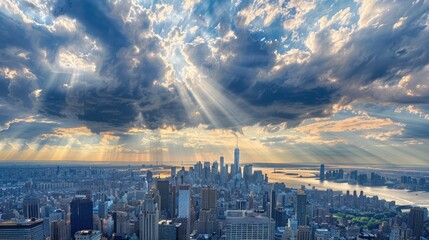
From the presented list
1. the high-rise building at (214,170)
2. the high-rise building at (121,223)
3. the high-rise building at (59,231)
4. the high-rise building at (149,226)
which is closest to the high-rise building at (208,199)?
the high-rise building at (121,223)

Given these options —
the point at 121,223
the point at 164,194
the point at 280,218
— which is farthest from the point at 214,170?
the point at 121,223

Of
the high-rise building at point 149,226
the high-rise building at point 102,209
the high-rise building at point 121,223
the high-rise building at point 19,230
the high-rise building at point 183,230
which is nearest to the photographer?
the high-rise building at point 19,230

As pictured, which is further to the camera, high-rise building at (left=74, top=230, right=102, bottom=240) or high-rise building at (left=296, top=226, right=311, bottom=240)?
high-rise building at (left=296, top=226, right=311, bottom=240)

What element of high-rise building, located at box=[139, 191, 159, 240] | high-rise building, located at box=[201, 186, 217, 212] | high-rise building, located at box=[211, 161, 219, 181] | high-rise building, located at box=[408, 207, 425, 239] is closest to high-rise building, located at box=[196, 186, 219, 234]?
high-rise building, located at box=[201, 186, 217, 212]

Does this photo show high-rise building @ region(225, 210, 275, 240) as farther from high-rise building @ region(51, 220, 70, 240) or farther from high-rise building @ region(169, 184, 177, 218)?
high-rise building @ region(51, 220, 70, 240)

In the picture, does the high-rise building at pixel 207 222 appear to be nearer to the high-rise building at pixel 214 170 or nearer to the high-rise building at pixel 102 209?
the high-rise building at pixel 102 209
